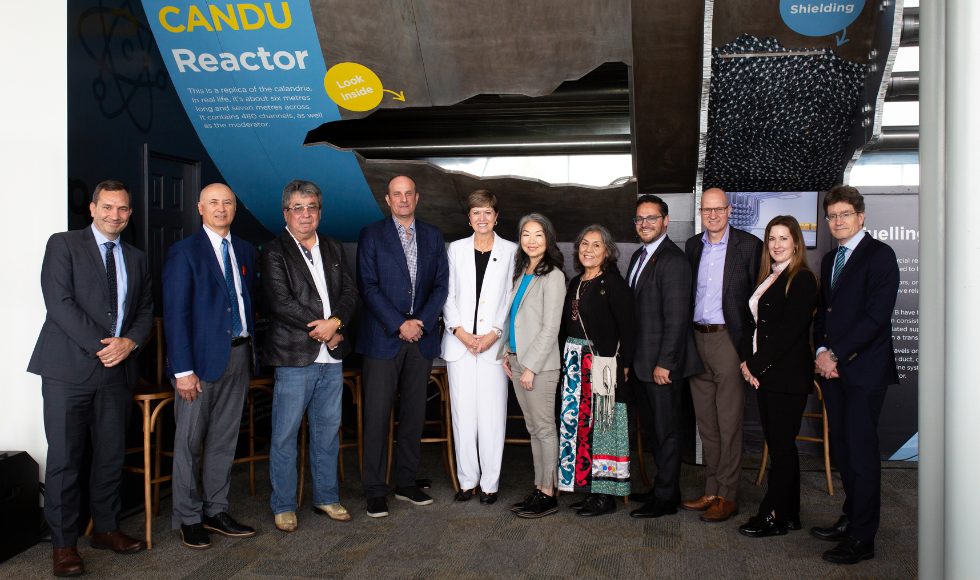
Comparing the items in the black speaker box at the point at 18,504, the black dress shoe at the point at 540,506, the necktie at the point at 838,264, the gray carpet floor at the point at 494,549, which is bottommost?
the gray carpet floor at the point at 494,549

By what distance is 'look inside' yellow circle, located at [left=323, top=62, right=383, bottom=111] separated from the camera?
11.1ft

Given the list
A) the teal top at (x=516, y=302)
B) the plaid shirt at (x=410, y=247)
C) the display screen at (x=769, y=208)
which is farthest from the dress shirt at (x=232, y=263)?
the display screen at (x=769, y=208)

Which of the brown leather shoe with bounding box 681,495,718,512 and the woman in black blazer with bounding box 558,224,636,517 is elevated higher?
the woman in black blazer with bounding box 558,224,636,517

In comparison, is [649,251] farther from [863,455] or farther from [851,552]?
[851,552]

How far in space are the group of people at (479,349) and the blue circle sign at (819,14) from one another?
3.48ft

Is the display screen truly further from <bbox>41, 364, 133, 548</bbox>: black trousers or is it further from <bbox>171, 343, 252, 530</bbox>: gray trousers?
<bbox>41, 364, 133, 548</bbox>: black trousers

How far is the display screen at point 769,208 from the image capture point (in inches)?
155

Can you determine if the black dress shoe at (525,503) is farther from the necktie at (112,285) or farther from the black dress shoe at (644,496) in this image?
the necktie at (112,285)

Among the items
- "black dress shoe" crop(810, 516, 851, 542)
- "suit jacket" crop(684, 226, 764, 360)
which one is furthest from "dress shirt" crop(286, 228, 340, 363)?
"black dress shoe" crop(810, 516, 851, 542)

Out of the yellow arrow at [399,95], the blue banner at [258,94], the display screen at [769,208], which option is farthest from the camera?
the display screen at [769,208]

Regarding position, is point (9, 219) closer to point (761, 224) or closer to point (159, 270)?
point (159, 270)

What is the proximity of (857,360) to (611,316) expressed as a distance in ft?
3.35

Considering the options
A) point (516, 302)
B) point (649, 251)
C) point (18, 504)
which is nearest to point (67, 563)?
point (18, 504)

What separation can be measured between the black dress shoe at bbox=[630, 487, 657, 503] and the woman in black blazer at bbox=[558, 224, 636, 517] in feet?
0.46
